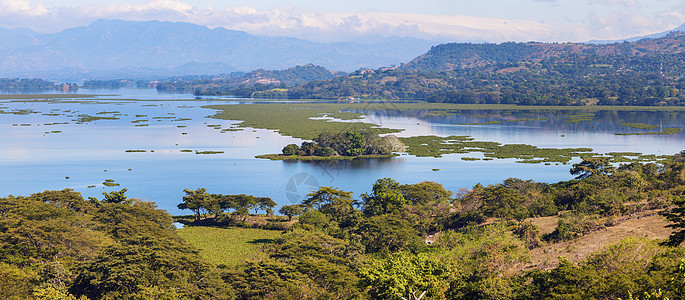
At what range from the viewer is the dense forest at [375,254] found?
2361cm

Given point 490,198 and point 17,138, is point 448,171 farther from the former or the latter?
point 17,138

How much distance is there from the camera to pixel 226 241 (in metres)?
41.3

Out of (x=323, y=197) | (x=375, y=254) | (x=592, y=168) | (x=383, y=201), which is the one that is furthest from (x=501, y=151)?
(x=375, y=254)

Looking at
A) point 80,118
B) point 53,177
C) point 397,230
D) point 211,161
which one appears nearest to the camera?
point 397,230

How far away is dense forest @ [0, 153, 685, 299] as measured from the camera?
23.6m

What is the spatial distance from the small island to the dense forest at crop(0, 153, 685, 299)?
115 ft

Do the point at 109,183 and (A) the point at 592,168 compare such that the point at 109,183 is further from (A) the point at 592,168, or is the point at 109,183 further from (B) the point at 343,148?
(A) the point at 592,168

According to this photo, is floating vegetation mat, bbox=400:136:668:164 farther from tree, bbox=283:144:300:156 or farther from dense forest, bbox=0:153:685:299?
dense forest, bbox=0:153:685:299

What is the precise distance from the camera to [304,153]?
3189 inches

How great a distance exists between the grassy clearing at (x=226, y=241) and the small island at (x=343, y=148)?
33214 millimetres

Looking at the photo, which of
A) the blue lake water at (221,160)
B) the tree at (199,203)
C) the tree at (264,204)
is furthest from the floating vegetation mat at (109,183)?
the tree at (264,204)

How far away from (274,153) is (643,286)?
6489 centimetres

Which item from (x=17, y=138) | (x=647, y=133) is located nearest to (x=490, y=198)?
(x=647, y=133)

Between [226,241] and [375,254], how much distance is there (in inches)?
501
